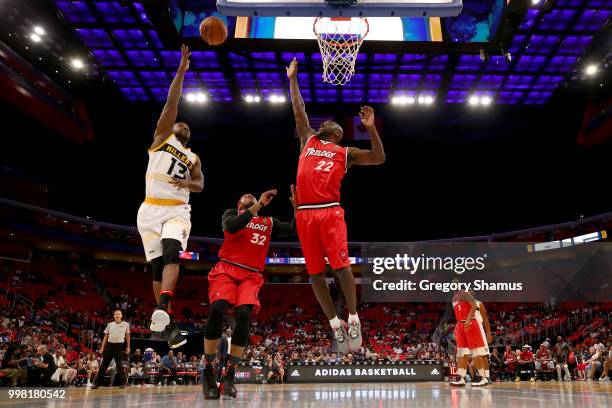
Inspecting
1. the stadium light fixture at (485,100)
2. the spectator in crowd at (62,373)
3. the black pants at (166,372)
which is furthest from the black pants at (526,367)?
the spectator in crowd at (62,373)

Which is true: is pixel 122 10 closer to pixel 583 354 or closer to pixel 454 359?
pixel 454 359

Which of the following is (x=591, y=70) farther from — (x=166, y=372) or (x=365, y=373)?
(x=166, y=372)

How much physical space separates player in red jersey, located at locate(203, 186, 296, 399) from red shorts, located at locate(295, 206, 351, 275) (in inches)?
28.2

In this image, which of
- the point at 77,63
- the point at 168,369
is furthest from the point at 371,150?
the point at 77,63

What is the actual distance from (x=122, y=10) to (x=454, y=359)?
54.7 feet

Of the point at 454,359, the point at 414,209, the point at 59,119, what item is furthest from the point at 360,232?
the point at 59,119

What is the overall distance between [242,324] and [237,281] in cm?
49

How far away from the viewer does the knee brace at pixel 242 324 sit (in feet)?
18.3

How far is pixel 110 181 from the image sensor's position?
88.1 ft

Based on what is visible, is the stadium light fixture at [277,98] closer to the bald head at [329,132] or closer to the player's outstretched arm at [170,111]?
the player's outstretched arm at [170,111]

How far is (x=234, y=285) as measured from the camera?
5742 mm

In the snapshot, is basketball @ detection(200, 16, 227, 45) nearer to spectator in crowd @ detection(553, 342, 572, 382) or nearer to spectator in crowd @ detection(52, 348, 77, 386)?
spectator in crowd @ detection(52, 348, 77, 386)

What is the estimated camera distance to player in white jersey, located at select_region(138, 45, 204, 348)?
15.9ft

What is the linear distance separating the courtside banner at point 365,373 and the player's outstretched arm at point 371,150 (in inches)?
528
